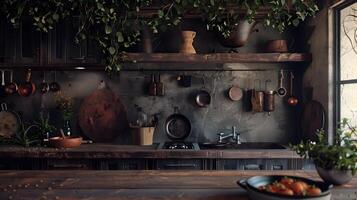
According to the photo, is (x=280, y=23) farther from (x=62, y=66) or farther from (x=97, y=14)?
(x=62, y=66)

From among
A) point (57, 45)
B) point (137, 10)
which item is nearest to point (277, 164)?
point (137, 10)

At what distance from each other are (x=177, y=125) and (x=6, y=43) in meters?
2.06

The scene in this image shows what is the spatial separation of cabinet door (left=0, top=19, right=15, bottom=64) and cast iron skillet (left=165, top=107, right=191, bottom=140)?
183 cm

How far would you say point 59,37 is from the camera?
3.40 metres

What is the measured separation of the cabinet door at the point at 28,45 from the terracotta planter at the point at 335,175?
9.51 ft

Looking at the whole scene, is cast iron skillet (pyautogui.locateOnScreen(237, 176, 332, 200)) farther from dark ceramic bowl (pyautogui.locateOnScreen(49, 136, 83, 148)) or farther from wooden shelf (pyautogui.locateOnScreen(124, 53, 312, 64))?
dark ceramic bowl (pyautogui.locateOnScreen(49, 136, 83, 148))

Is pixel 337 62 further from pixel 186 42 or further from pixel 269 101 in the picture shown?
pixel 186 42

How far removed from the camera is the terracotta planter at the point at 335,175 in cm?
160

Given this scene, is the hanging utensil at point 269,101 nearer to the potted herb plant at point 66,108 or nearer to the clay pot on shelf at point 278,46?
the clay pot on shelf at point 278,46

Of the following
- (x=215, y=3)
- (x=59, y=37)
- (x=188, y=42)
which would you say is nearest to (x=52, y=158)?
(x=59, y=37)

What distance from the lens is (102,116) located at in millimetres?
3682

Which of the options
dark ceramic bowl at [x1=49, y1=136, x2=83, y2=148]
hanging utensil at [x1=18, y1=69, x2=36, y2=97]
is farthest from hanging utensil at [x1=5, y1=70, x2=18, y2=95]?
dark ceramic bowl at [x1=49, y1=136, x2=83, y2=148]

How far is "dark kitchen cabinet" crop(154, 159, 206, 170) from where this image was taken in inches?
121

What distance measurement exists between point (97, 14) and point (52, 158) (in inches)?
59.5
